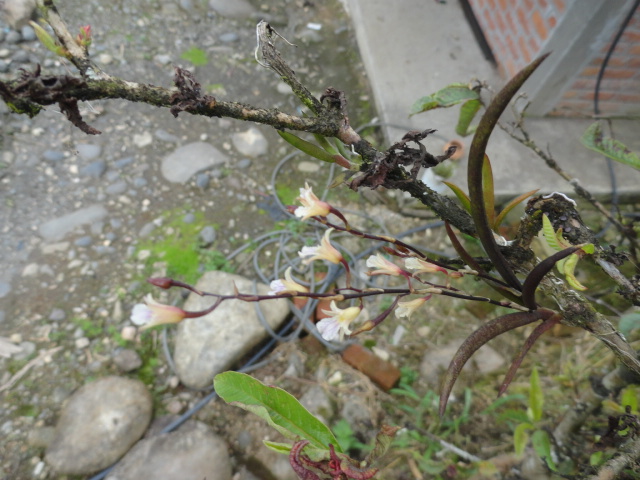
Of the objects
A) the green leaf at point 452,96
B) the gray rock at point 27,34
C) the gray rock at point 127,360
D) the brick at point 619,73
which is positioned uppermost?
the brick at point 619,73

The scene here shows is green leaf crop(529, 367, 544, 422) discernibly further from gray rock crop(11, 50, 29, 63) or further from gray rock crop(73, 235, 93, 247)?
gray rock crop(11, 50, 29, 63)

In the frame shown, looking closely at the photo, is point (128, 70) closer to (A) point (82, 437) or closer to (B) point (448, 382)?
(A) point (82, 437)

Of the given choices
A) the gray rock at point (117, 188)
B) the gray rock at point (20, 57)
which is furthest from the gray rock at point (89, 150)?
the gray rock at point (20, 57)

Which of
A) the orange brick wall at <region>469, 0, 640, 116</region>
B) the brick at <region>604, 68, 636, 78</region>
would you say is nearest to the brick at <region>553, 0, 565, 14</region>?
the orange brick wall at <region>469, 0, 640, 116</region>

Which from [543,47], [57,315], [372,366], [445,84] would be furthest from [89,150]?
[543,47]

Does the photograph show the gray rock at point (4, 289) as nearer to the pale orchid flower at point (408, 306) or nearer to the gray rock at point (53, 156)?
the gray rock at point (53, 156)
